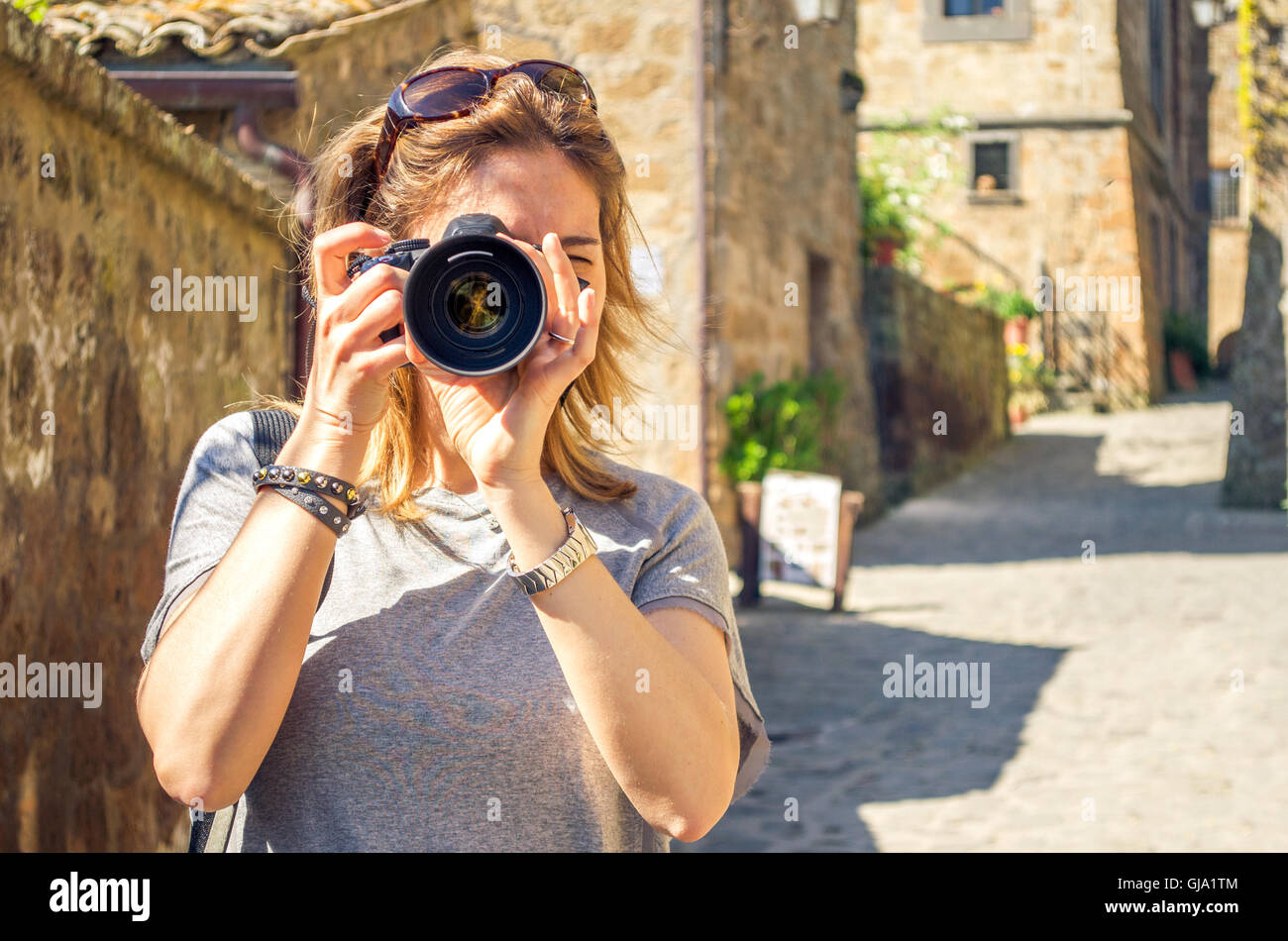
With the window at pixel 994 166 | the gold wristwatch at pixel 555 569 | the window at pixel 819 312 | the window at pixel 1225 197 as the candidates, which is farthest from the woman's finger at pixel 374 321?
the window at pixel 1225 197

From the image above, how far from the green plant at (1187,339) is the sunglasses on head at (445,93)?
78.5 feet

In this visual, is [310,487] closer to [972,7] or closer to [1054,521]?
[1054,521]

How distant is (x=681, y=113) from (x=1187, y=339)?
18495mm

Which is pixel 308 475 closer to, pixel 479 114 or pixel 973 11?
pixel 479 114

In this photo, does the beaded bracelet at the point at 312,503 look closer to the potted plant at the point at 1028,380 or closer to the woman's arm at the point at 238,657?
the woman's arm at the point at 238,657

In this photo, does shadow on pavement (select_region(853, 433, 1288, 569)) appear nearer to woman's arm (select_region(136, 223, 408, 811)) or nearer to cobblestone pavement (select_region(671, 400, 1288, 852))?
cobblestone pavement (select_region(671, 400, 1288, 852))

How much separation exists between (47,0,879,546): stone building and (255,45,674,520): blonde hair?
348 cm

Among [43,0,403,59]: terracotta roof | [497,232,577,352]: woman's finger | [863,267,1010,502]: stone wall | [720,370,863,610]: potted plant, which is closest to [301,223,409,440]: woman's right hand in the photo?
[497,232,577,352]: woman's finger

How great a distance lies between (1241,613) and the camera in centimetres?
721

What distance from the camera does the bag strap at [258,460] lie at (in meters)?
1.24

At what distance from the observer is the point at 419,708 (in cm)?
122
